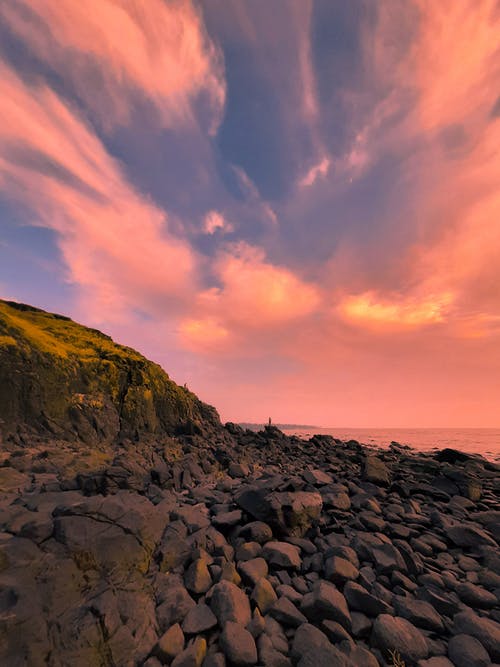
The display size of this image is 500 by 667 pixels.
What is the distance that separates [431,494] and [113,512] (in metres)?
11.4

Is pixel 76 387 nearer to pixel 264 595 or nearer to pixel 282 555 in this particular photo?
pixel 282 555

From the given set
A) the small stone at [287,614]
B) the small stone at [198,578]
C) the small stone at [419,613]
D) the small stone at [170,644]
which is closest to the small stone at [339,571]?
the small stone at [419,613]

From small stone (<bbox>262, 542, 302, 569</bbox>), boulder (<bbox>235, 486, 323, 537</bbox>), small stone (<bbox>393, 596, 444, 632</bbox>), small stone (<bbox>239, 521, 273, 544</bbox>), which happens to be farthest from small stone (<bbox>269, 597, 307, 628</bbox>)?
boulder (<bbox>235, 486, 323, 537</bbox>)

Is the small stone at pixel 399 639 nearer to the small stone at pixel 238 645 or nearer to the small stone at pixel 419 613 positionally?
the small stone at pixel 419 613

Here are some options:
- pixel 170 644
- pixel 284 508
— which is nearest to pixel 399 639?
pixel 170 644

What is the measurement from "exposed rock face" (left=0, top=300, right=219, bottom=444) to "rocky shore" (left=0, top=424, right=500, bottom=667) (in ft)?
30.6

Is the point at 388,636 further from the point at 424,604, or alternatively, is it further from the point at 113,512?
the point at 113,512

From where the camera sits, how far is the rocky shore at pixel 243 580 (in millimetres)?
4301

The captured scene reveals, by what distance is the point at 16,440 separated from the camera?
1554 centimetres

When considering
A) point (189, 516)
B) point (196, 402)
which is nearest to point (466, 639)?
point (189, 516)

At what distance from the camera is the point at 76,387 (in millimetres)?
20500

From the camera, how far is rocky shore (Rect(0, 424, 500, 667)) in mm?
4301

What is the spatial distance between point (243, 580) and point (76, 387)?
18531 millimetres

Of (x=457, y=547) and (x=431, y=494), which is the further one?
(x=431, y=494)
